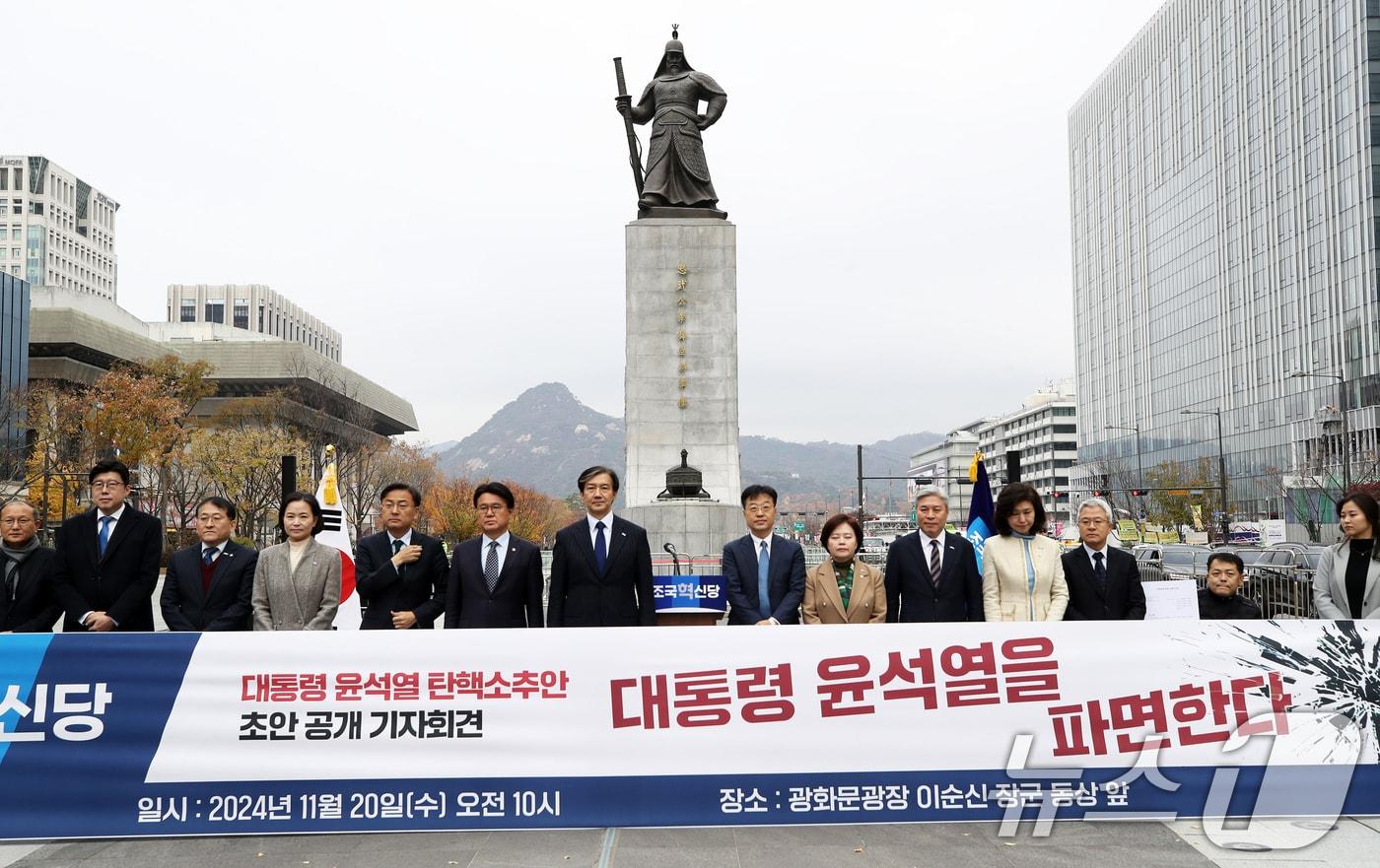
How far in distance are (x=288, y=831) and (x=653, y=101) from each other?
1784 centimetres

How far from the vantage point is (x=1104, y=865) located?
494 cm

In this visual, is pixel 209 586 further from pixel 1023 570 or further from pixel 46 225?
pixel 46 225

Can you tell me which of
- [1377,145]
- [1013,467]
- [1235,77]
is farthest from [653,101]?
[1235,77]

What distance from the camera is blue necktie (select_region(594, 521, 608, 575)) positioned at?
695 cm

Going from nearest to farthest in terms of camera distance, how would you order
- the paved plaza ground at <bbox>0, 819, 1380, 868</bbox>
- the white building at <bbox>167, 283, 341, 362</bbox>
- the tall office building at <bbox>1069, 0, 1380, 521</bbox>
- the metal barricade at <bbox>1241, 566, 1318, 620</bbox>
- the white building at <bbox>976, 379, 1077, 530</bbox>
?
the paved plaza ground at <bbox>0, 819, 1380, 868</bbox>, the metal barricade at <bbox>1241, 566, 1318, 620</bbox>, the tall office building at <bbox>1069, 0, 1380, 521</bbox>, the white building at <bbox>976, 379, 1077, 530</bbox>, the white building at <bbox>167, 283, 341, 362</bbox>

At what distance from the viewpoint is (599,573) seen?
22.7 feet

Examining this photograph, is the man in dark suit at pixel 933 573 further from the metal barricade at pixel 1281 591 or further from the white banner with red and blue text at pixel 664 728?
the metal barricade at pixel 1281 591

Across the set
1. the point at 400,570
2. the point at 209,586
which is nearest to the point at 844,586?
the point at 400,570

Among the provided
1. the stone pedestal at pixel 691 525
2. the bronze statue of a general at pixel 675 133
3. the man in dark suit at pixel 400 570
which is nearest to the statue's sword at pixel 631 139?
the bronze statue of a general at pixel 675 133

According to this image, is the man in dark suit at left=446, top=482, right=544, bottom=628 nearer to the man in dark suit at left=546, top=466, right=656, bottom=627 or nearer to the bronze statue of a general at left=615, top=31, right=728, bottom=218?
the man in dark suit at left=546, top=466, right=656, bottom=627

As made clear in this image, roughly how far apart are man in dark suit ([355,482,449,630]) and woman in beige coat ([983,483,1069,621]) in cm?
370

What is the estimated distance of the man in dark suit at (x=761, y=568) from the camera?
22.5 ft

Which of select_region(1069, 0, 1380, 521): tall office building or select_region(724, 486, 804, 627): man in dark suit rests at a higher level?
select_region(1069, 0, 1380, 521): tall office building

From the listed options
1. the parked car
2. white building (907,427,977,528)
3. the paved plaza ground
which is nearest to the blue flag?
the paved plaza ground
